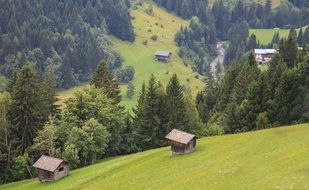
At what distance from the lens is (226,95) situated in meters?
131

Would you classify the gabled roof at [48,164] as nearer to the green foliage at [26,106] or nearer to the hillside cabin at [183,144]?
the green foliage at [26,106]

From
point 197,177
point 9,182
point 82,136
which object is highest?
point 197,177

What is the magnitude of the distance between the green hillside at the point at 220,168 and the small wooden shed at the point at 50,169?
1507 millimetres

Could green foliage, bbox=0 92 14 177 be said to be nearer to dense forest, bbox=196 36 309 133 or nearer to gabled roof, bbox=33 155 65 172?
gabled roof, bbox=33 155 65 172

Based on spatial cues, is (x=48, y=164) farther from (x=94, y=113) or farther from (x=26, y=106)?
(x=94, y=113)

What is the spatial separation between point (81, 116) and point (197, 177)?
42364 mm


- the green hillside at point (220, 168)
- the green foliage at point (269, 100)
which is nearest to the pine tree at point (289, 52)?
the green foliage at point (269, 100)

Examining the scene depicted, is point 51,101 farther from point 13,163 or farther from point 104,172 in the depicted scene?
point 104,172

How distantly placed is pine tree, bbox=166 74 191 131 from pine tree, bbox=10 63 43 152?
83.3 feet

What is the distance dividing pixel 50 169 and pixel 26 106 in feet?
59.9

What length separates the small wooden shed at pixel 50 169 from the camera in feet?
267

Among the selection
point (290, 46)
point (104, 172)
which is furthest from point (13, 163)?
point (290, 46)

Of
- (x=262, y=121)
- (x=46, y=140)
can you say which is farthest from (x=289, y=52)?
(x=46, y=140)

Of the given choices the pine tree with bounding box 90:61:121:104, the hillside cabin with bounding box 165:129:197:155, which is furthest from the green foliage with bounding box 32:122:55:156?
the hillside cabin with bounding box 165:129:197:155
